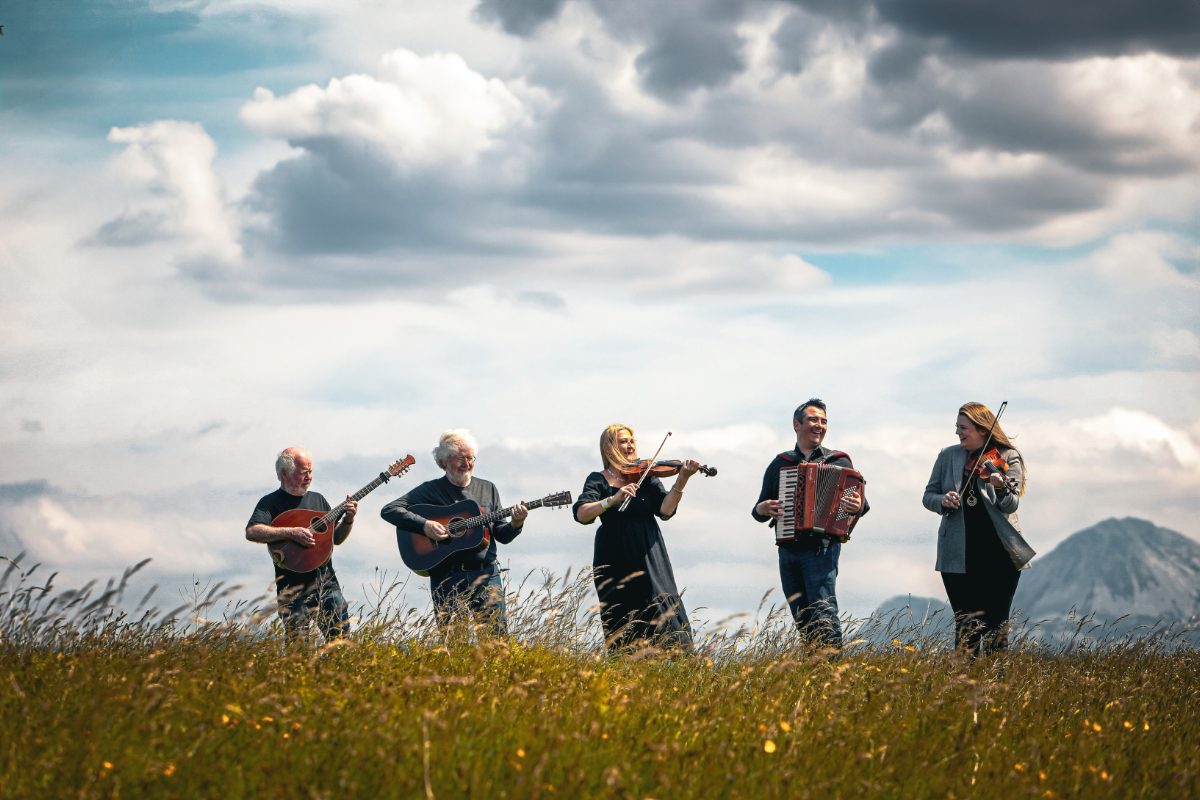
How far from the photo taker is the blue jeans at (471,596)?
26.6 ft

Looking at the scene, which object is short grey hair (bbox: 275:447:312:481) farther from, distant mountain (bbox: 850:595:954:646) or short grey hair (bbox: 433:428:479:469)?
distant mountain (bbox: 850:595:954:646)

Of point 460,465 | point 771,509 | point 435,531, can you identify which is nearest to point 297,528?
point 435,531

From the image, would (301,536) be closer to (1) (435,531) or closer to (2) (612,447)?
(1) (435,531)

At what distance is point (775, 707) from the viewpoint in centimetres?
650

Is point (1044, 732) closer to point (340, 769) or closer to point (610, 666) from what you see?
point (610, 666)

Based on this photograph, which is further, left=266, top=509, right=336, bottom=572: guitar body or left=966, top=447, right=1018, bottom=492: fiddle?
left=966, top=447, right=1018, bottom=492: fiddle

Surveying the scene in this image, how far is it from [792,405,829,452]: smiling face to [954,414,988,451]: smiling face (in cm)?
110

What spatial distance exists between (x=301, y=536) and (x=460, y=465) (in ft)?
4.51

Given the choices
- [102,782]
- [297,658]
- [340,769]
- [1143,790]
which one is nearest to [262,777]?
[340,769]

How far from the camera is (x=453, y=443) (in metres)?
9.48

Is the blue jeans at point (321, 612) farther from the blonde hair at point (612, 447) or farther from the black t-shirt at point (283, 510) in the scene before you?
the blonde hair at point (612, 447)

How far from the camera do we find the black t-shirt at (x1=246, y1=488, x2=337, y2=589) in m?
9.55

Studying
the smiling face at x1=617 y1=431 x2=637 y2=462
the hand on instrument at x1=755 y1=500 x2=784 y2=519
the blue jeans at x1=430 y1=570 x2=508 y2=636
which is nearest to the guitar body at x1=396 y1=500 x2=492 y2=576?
the blue jeans at x1=430 y1=570 x2=508 y2=636

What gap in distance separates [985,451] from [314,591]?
17.9 feet
